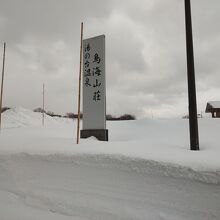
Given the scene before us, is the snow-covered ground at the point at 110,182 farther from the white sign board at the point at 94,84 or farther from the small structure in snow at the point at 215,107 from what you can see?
the small structure in snow at the point at 215,107

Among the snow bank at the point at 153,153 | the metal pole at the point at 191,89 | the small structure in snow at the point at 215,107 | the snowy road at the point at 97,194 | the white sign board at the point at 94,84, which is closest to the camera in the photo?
the snowy road at the point at 97,194

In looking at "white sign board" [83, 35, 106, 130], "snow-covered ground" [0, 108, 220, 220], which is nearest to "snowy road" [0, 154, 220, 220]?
"snow-covered ground" [0, 108, 220, 220]

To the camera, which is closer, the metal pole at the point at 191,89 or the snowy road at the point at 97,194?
the snowy road at the point at 97,194

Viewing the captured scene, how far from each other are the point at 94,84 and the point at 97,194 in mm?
4446

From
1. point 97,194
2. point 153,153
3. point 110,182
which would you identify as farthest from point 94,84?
point 97,194

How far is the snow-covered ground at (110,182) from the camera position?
14.0 feet

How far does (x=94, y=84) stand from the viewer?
8500 millimetres

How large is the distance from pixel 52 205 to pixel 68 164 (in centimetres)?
100

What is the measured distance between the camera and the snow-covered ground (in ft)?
14.0

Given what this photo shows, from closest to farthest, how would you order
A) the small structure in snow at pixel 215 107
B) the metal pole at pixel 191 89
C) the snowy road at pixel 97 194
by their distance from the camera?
the snowy road at pixel 97 194 < the metal pole at pixel 191 89 < the small structure in snow at pixel 215 107

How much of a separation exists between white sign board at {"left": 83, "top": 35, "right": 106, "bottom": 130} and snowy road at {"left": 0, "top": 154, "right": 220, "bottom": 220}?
271 cm

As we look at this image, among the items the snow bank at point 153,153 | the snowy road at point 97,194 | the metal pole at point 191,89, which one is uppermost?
the metal pole at point 191,89

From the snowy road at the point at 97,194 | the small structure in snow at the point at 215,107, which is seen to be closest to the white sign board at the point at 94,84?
the snowy road at the point at 97,194

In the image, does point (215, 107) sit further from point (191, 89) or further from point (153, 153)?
point (153, 153)
